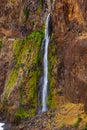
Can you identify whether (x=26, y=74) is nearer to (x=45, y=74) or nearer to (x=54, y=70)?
(x=45, y=74)

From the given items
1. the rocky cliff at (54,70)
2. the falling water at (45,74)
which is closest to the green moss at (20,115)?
the rocky cliff at (54,70)

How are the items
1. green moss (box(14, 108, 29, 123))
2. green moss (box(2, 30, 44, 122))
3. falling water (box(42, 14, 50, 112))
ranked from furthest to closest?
1. green moss (box(2, 30, 44, 122))
2. green moss (box(14, 108, 29, 123))
3. falling water (box(42, 14, 50, 112))

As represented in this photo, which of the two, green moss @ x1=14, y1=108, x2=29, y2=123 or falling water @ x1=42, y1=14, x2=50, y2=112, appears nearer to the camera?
falling water @ x1=42, y1=14, x2=50, y2=112

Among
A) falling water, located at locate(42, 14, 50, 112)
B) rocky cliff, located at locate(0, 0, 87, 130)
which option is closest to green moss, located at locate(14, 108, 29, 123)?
rocky cliff, located at locate(0, 0, 87, 130)

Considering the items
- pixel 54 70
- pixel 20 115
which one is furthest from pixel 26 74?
pixel 20 115

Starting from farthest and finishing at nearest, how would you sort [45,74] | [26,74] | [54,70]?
[26,74] < [45,74] < [54,70]

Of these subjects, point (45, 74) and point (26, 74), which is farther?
point (26, 74)

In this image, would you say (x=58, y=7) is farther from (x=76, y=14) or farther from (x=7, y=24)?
(x=7, y=24)

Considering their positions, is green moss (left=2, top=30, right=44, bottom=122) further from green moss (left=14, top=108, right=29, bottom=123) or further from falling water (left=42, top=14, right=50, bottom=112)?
falling water (left=42, top=14, right=50, bottom=112)

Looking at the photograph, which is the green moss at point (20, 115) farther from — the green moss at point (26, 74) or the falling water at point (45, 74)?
the falling water at point (45, 74)
